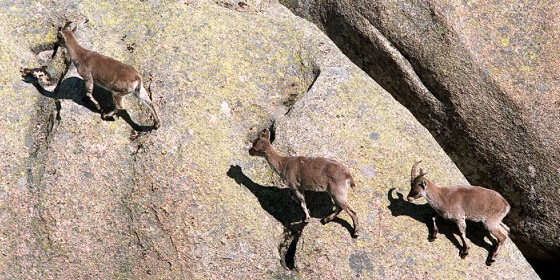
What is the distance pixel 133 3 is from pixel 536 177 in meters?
8.58

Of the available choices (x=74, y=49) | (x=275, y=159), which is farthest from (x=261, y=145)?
(x=74, y=49)

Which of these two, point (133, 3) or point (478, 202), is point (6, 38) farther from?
point (478, 202)

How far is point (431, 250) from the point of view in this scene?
10227 mm

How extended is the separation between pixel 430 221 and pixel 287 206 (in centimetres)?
247

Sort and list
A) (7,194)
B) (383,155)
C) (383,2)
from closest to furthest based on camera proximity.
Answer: (7,194)
(383,155)
(383,2)

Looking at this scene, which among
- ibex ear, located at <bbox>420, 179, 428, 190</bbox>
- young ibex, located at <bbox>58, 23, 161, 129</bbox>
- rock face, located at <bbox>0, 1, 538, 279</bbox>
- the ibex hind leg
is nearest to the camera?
rock face, located at <bbox>0, 1, 538, 279</bbox>

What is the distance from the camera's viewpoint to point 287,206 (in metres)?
10.7

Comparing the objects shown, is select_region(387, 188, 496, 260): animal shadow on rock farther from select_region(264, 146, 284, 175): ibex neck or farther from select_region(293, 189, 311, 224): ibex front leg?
select_region(264, 146, 284, 175): ibex neck

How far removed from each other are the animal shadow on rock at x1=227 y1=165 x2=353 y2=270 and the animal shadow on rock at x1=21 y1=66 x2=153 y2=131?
2.05 meters

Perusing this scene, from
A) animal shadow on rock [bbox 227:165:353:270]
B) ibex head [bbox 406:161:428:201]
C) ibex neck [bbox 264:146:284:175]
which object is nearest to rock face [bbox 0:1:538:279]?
animal shadow on rock [bbox 227:165:353:270]

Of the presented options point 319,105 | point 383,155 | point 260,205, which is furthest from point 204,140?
point 383,155

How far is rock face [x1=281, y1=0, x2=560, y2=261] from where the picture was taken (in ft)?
37.8

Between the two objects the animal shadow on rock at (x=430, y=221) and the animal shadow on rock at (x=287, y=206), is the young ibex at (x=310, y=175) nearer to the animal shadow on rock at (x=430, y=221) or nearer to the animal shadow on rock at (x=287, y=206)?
the animal shadow on rock at (x=287, y=206)

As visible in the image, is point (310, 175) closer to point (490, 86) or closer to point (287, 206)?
point (287, 206)
